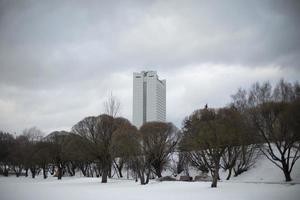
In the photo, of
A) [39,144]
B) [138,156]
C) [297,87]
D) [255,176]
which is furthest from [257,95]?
[39,144]

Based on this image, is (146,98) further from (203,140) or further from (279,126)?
(203,140)

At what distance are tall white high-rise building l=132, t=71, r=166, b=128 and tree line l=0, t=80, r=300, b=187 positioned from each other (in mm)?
34788

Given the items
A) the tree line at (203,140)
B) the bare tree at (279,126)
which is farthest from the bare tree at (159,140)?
the bare tree at (279,126)

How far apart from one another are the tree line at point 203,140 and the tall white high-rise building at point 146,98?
34.8m

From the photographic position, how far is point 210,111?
137 ft

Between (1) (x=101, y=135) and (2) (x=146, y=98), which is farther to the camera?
(2) (x=146, y=98)

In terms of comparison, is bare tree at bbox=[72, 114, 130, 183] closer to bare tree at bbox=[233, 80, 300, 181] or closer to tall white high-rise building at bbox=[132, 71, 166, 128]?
bare tree at bbox=[233, 80, 300, 181]

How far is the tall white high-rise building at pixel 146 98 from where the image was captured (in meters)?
99.9

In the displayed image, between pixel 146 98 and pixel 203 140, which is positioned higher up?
pixel 146 98

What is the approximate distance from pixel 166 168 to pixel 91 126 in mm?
19495

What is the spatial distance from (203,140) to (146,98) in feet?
227

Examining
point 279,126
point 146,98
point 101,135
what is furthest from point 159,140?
point 146,98

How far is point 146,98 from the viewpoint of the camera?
10169 centimetres

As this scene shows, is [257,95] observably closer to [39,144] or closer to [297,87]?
[297,87]
